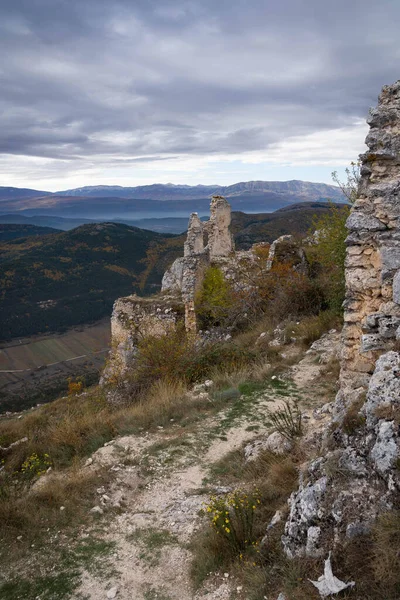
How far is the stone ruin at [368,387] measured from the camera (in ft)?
9.97

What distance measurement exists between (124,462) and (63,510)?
117 cm

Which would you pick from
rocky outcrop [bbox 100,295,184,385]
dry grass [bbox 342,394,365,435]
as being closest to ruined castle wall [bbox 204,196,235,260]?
rocky outcrop [bbox 100,295,184,385]

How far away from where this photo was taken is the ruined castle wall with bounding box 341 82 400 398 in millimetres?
5141

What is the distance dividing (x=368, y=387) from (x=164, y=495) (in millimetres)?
2889

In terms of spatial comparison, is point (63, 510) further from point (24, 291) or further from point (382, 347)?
point (24, 291)

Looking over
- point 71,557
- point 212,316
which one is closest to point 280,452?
point 71,557

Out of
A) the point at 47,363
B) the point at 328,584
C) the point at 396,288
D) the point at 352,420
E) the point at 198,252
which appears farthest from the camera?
the point at 47,363

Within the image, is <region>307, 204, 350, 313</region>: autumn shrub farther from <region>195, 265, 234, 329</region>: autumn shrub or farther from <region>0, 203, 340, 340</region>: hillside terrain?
<region>0, 203, 340, 340</region>: hillside terrain

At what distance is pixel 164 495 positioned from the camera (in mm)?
5094

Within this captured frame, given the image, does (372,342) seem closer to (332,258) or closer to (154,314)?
(332,258)

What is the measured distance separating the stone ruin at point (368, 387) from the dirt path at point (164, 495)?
1.04m

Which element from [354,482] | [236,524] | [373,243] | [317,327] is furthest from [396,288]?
[317,327]

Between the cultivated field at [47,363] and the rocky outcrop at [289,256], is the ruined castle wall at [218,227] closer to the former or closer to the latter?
the rocky outcrop at [289,256]

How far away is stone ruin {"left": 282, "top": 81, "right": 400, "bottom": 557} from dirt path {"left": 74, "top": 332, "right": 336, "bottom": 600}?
104 centimetres
